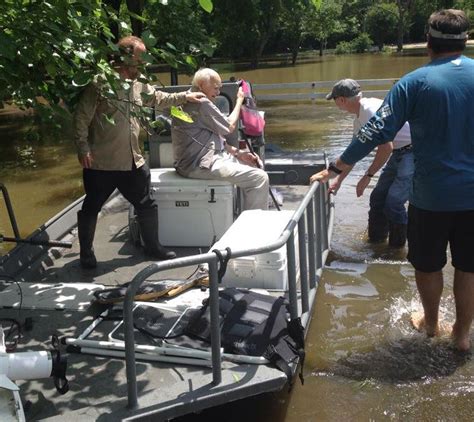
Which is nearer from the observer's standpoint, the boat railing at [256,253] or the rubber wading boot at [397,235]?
the boat railing at [256,253]

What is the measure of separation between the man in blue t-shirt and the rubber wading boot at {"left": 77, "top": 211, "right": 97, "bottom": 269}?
2194 millimetres

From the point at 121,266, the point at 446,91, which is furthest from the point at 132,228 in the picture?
the point at 446,91

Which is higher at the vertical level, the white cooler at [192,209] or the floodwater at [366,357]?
the white cooler at [192,209]

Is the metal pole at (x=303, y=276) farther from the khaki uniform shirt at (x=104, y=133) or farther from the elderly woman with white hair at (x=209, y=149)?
the khaki uniform shirt at (x=104, y=133)

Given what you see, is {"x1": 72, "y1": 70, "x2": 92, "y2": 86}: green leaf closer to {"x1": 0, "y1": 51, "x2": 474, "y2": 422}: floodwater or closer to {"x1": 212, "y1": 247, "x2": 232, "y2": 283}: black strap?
{"x1": 212, "y1": 247, "x2": 232, "y2": 283}: black strap

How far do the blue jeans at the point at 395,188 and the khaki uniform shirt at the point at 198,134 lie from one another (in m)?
1.72

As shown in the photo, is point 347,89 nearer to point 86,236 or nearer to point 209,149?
point 209,149

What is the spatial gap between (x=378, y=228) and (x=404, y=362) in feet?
8.45

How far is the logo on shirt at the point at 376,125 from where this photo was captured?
3594mm

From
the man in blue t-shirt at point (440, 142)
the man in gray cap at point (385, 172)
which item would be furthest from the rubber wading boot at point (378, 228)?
the man in blue t-shirt at point (440, 142)

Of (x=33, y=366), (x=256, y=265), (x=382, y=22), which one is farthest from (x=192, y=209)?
(x=382, y=22)

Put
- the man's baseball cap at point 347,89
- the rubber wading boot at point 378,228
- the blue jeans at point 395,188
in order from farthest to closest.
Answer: the rubber wading boot at point 378,228 → the blue jeans at point 395,188 → the man's baseball cap at point 347,89

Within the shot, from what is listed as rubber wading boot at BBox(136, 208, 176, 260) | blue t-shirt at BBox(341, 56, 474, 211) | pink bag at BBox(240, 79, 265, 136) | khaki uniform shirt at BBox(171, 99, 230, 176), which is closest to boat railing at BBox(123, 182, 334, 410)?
blue t-shirt at BBox(341, 56, 474, 211)

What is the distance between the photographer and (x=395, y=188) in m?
5.76
